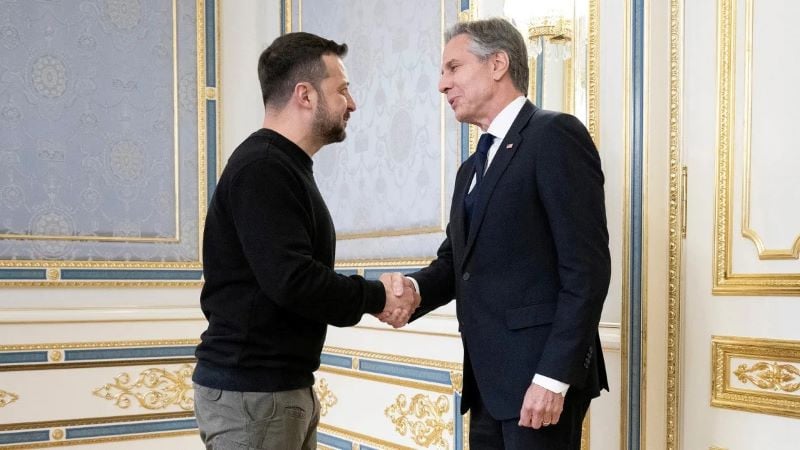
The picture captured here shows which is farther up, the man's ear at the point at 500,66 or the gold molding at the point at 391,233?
the man's ear at the point at 500,66

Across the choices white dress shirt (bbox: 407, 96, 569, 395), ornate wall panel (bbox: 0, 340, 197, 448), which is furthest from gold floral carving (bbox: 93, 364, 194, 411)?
white dress shirt (bbox: 407, 96, 569, 395)

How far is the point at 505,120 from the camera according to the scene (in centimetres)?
203

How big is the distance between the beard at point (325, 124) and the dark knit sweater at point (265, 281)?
0.14m

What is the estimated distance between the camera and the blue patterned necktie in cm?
200

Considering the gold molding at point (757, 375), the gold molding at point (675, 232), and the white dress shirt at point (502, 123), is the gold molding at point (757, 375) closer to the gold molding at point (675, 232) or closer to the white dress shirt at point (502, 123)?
the gold molding at point (675, 232)

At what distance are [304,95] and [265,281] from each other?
0.53 metres

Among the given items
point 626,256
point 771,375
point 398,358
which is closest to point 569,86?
point 626,256

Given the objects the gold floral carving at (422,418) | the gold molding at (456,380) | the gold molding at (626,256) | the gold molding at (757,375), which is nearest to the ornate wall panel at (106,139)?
the gold floral carving at (422,418)

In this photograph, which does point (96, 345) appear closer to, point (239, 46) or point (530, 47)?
point (239, 46)

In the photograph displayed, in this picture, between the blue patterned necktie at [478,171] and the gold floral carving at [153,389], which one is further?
the gold floral carving at [153,389]

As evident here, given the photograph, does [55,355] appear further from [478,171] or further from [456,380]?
[478,171]

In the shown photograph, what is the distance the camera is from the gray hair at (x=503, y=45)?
206cm

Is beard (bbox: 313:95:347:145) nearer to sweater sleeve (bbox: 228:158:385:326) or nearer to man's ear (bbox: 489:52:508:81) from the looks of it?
sweater sleeve (bbox: 228:158:385:326)

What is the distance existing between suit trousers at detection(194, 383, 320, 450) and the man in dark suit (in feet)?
1.36
